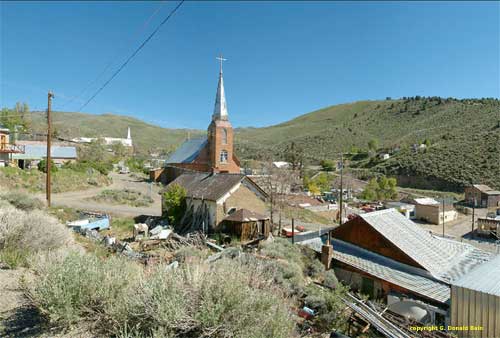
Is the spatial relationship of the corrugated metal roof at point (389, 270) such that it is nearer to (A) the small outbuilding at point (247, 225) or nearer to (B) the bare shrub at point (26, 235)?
(A) the small outbuilding at point (247, 225)

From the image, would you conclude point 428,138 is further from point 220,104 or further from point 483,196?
point 220,104

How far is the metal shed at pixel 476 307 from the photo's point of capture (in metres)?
7.93

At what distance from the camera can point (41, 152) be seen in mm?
42656

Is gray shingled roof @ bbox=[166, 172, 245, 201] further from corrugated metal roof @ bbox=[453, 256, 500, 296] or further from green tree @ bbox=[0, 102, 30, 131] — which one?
green tree @ bbox=[0, 102, 30, 131]

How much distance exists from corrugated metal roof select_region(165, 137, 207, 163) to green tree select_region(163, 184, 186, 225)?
60.7ft

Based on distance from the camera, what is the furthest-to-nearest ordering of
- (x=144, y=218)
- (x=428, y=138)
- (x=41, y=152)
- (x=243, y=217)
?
(x=428, y=138)
(x=41, y=152)
(x=144, y=218)
(x=243, y=217)

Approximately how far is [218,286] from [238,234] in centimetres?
1317

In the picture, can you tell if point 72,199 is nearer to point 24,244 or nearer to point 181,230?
point 181,230

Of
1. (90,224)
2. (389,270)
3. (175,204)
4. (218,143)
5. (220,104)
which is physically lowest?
(389,270)

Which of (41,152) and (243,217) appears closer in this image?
(243,217)

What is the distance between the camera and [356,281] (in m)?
13.0

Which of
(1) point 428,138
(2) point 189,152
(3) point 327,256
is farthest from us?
(1) point 428,138

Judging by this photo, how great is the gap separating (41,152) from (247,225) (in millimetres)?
40087

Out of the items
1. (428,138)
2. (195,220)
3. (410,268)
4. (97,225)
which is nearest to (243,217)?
(195,220)
